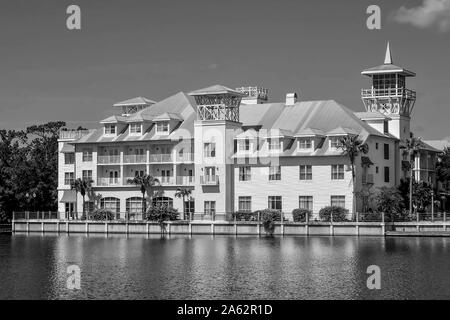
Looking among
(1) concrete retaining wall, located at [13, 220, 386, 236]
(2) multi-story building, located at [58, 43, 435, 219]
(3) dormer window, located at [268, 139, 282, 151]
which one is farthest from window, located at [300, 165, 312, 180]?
(1) concrete retaining wall, located at [13, 220, 386, 236]

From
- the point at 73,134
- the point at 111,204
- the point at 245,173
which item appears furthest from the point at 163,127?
the point at 73,134

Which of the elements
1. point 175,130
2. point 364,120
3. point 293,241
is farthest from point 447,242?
point 175,130

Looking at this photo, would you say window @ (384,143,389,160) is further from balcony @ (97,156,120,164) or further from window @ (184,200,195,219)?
balcony @ (97,156,120,164)

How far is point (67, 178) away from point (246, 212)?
30.1 metres

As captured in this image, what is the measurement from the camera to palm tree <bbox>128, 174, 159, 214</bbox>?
112m

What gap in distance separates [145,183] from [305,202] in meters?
19.4

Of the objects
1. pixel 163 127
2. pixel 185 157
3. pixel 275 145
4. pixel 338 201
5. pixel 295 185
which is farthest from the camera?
pixel 163 127

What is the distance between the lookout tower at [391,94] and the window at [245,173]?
20565mm

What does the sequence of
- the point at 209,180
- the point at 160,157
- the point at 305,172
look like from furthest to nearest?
the point at 160,157
the point at 209,180
the point at 305,172

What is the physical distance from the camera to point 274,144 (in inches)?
4254

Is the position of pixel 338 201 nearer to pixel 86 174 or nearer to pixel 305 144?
pixel 305 144

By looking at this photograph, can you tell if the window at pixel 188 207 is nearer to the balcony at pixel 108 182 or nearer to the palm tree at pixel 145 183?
the palm tree at pixel 145 183

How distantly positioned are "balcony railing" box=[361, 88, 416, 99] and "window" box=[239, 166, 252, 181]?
68.4ft
